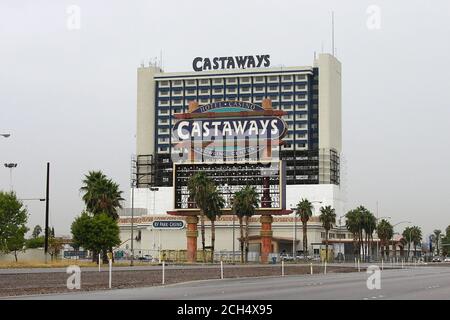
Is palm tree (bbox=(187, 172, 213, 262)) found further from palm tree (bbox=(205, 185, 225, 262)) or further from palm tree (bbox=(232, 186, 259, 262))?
palm tree (bbox=(232, 186, 259, 262))

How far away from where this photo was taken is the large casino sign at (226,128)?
410 feet

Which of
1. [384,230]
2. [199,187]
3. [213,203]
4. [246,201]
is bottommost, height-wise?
[384,230]

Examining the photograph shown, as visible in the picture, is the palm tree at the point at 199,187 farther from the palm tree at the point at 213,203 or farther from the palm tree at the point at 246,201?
the palm tree at the point at 246,201

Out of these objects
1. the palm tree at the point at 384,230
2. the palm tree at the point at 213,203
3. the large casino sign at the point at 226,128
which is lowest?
the palm tree at the point at 384,230

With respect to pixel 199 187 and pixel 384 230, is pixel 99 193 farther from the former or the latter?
pixel 384 230

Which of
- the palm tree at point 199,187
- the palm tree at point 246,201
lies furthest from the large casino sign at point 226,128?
the palm tree at point 199,187

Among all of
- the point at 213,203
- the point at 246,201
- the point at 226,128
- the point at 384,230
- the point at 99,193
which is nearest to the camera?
the point at 99,193

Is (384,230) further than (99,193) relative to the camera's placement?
Yes

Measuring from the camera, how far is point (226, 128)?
440 feet

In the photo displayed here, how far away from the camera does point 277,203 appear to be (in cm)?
11131

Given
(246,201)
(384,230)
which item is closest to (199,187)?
(246,201)

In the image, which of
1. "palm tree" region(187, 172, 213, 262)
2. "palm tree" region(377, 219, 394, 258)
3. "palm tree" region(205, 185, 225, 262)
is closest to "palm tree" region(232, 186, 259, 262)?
"palm tree" region(205, 185, 225, 262)

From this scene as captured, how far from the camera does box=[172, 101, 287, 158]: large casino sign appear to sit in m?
125

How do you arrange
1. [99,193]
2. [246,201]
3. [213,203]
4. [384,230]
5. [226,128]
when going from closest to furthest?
1. [99,193]
2. [213,203]
3. [246,201]
4. [226,128]
5. [384,230]
